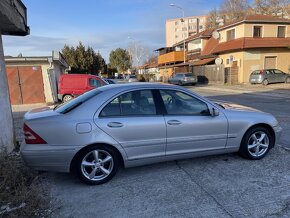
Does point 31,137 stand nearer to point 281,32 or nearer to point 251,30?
point 251,30

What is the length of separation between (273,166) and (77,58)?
35.5 m

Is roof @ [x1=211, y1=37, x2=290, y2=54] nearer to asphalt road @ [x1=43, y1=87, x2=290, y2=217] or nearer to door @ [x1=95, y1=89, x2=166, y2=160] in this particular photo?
asphalt road @ [x1=43, y1=87, x2=290, y2=217]

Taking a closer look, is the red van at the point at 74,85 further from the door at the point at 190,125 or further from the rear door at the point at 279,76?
the rear door at the point at 279,76

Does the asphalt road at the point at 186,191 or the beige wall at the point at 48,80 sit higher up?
the beige wall at the point at 48,80

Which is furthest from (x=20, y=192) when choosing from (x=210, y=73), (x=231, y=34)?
(x=231, y=34)

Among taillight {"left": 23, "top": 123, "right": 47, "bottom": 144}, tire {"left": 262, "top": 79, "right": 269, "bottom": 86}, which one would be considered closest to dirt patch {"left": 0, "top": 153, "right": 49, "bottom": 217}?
taillight {"left": 23, "top": 123, "right": 47, "bottom": 144}

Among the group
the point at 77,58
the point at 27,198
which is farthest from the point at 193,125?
the point at 77,58

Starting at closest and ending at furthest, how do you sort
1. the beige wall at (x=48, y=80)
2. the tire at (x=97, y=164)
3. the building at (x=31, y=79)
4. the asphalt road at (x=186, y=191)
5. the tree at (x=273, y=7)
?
the asphalt road at (x=186, y=191)
the tire at (x=97, y=164)
the building at (x=31, y=79)
the beige wall at (x=48, y=80)
the tree at (x=273, y=7)

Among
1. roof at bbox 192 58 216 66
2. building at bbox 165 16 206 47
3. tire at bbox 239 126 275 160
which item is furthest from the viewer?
building at bbox 165 16 206 47

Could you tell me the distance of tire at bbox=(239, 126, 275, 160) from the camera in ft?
16.7

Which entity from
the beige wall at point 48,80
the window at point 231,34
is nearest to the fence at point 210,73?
the window at point 231,34

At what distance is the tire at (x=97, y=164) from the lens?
13.7 feet

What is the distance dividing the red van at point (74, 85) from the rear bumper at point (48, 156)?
12949mm

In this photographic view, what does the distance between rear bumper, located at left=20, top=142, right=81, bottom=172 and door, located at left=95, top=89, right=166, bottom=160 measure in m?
0.59
